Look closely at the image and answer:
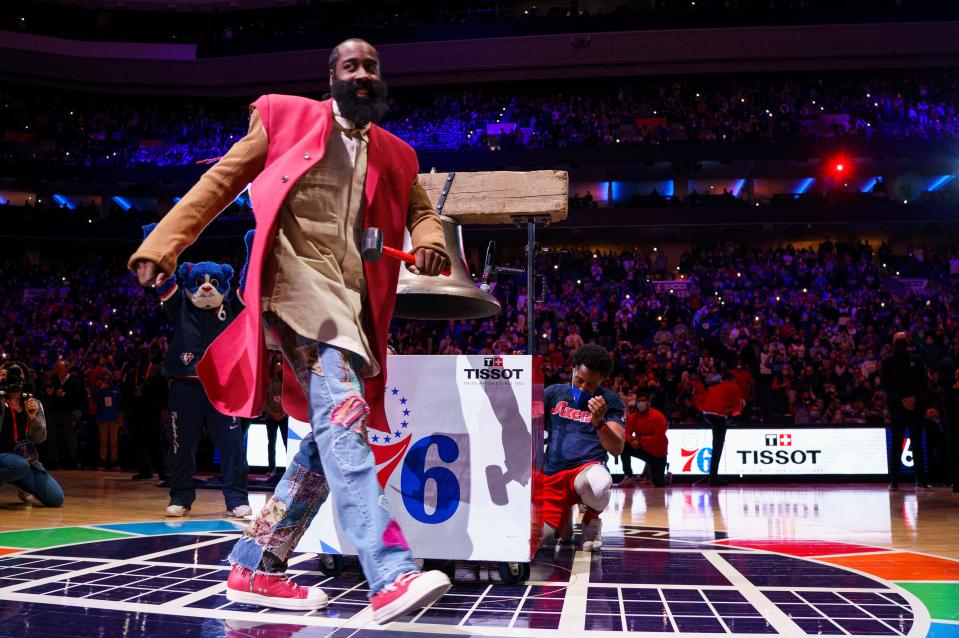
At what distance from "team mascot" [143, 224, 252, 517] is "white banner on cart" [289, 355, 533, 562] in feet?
8.38

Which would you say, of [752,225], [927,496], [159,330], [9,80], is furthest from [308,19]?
[927,496]

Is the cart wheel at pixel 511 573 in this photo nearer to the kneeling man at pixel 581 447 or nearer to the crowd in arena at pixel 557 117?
the kneeling man at pixel 581 447

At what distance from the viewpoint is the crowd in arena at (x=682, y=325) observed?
12523mm

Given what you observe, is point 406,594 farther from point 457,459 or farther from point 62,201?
point 62,201

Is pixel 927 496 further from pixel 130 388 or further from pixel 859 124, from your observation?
pixel 859 124

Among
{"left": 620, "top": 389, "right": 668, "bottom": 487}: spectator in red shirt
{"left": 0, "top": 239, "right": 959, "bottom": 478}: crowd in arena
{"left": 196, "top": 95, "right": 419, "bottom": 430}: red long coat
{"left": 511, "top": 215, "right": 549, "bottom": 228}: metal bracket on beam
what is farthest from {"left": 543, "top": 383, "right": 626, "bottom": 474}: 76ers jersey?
{"left": 0, "top": 239, "right": 959, "bottom": 478}: crowd in arena

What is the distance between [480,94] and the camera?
27.5 meters

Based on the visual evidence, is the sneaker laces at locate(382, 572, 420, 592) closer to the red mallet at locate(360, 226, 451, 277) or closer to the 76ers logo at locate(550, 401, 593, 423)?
the red mallet at locate(360, 226, 451, 277)

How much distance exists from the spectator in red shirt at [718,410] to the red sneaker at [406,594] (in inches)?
350

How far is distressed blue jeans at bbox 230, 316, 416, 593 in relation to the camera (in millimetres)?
2172

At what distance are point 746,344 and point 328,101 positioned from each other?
12.9 m

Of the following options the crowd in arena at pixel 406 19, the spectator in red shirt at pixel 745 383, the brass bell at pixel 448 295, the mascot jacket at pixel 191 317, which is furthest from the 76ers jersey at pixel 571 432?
the crowd in arena at pixel 406 19

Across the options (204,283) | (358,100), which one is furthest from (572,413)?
Result: (204,283)

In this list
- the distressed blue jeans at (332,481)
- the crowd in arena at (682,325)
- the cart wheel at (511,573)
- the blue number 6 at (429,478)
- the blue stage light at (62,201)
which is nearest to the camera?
the distressed blue jeans at (332,481)
